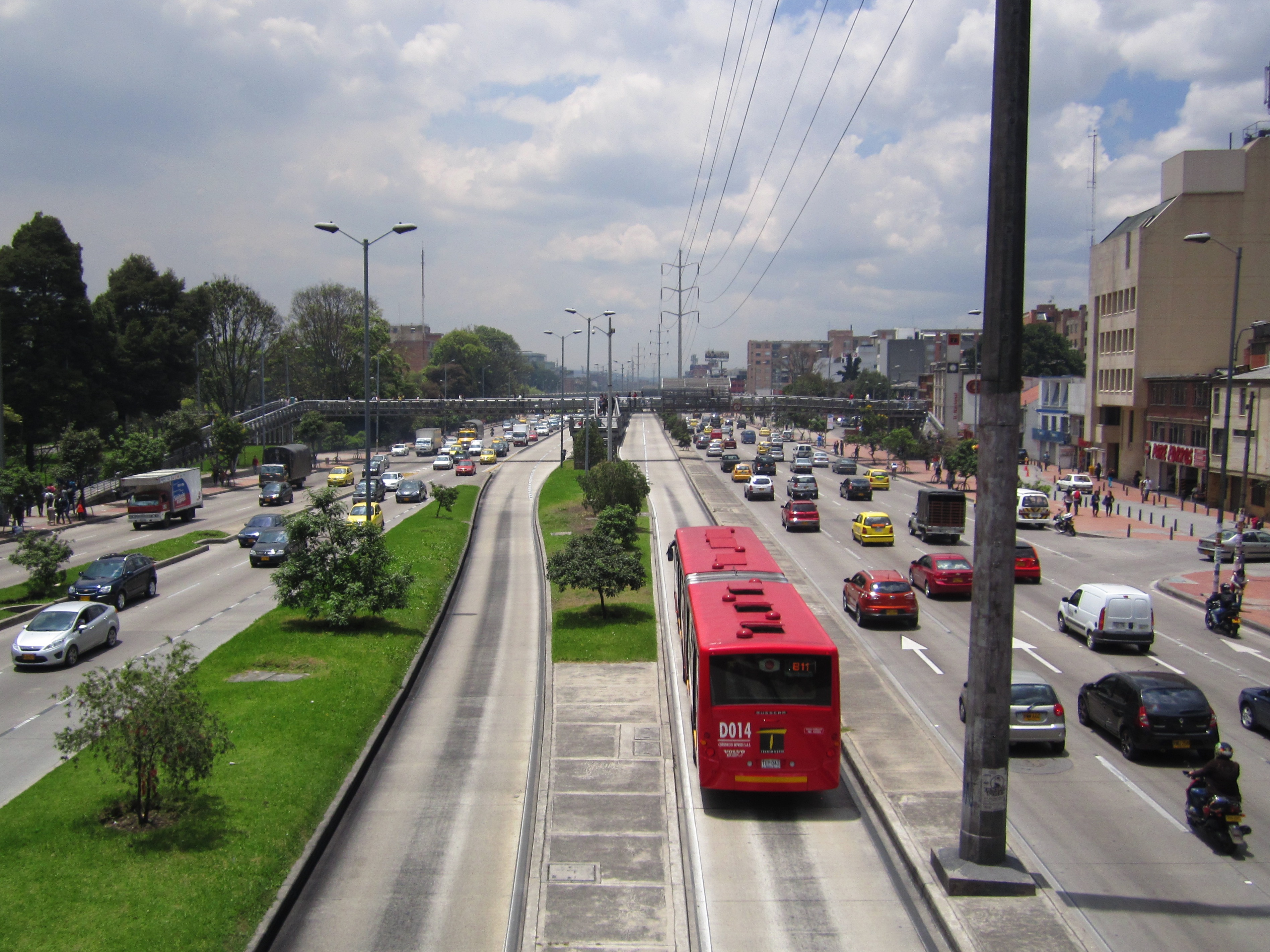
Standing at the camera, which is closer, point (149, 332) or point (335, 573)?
point (335, 573)

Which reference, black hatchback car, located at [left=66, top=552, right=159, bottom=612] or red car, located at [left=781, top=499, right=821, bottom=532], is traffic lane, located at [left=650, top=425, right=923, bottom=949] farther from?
red car, located at [left=781, top=499, right=821, bottom=532]

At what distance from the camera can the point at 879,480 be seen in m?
70.1

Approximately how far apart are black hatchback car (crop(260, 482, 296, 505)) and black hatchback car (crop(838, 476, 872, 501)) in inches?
1337

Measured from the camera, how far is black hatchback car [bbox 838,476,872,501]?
62562mm

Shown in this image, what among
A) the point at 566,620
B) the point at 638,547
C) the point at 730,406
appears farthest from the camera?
the point at 730,406

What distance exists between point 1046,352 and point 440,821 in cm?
13434

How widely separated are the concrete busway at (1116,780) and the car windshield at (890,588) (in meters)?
1.06

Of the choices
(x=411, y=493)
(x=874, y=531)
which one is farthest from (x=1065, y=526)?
(x=411, y=493)

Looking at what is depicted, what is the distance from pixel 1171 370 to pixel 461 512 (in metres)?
48.9

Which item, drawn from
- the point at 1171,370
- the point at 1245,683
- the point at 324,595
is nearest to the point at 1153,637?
the point at 1245,683

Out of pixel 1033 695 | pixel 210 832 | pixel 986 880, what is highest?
pixel 1033 695

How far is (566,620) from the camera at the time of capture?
96.1ft

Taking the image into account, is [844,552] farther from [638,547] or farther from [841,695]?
[841,695]

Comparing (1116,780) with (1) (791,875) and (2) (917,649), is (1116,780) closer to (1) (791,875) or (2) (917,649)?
(1) (791,875)
